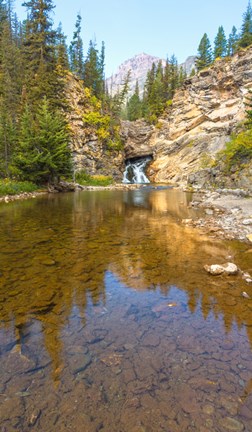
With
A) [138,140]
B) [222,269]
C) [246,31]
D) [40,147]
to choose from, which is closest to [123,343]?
[222,269]

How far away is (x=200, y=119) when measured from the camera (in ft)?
185

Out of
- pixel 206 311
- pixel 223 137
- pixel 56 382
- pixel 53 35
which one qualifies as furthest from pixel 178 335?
pixel 223 137

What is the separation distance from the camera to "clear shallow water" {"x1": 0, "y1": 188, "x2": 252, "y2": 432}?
110 inches

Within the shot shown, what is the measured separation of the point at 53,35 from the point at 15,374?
147 feet

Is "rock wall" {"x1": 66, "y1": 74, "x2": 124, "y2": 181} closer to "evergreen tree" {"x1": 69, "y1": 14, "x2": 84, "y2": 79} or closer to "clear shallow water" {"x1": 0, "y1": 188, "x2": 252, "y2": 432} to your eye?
"evergreen tree" {"x1": 69, "y1": 14, "x2": 84, "y2": 79}

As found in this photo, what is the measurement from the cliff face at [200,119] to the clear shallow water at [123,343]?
142 feet

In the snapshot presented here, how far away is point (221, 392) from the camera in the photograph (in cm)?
309

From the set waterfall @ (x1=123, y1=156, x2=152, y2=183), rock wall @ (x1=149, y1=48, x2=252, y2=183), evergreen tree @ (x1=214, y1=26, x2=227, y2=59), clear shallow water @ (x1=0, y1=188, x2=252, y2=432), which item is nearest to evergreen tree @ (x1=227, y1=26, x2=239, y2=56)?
evergreen tree @ (x1=214, y1=26, x2=227, y2=59)

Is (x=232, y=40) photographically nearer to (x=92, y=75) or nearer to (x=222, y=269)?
(x=92, y=75)

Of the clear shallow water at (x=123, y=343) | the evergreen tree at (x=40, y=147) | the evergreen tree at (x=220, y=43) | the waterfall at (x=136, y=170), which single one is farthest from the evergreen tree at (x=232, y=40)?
the clear shallow water at (x=123, y=343)

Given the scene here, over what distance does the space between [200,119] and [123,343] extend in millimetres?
60384

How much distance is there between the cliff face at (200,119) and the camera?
5100 cm

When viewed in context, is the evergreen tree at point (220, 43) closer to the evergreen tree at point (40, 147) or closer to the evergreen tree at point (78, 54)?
the evergreen tree at point (78, 54)

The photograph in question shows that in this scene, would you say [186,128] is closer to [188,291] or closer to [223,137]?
[223,137]
